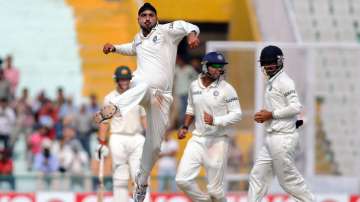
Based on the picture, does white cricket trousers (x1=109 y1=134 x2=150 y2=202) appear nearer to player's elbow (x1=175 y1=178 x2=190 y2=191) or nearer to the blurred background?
player's elbow (x1=175 y1=178 x2=190 y2=191)

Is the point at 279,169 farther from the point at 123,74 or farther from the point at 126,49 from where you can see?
the point at 123,74

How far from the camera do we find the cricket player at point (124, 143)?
1630 cm

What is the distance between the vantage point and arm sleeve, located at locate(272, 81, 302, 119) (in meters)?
14.2

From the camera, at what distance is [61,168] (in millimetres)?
21516

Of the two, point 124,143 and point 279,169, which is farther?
point 124,143

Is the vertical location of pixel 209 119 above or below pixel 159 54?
below

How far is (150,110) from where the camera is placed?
14.1m

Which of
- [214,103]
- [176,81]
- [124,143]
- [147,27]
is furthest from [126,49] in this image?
[176,81]

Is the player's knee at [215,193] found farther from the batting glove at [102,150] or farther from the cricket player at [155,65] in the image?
the batting glove at [102,150]

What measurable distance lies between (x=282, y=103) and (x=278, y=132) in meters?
0.32

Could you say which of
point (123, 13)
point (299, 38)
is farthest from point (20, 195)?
point (123, 13)

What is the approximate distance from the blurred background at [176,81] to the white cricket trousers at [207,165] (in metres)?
3.60

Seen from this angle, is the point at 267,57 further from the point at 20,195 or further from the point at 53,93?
the point at 53,93

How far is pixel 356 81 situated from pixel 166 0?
875 cm
